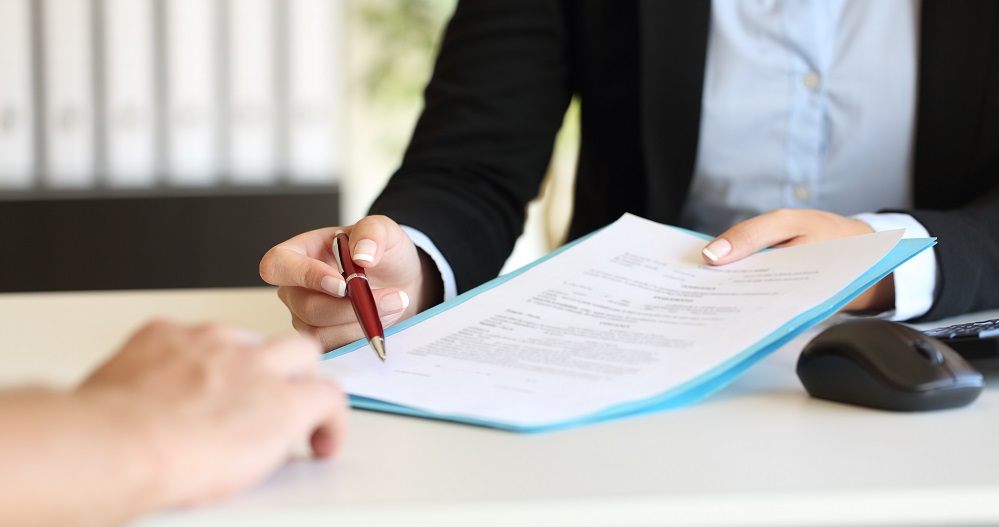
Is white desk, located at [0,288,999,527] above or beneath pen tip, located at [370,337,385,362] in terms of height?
above

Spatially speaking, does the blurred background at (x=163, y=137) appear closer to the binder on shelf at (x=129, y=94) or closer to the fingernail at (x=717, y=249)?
the binder on shelf at (x=129, y=94)

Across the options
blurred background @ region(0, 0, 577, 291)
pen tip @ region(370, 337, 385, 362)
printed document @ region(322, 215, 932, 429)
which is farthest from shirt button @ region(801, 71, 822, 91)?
blurred background @ region(0, 0, 577, 291)

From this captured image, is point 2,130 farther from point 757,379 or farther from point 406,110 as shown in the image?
point 757,379

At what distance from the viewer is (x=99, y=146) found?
103 inches

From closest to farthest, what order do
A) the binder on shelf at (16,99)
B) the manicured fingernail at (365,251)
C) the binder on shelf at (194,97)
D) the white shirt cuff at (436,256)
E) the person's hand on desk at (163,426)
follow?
the person's hand on desk at (163,426) → the manicured fingernail at (365,251) → the white shirt cuff at (436,256) → the binder on shelf at (16,99) → the binder on shelf at (194,97)

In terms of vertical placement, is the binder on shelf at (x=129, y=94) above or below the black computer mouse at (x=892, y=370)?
below

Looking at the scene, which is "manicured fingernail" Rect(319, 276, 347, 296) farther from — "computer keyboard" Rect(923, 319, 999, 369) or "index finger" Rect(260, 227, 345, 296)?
"computer keyboard" Rect(923, 319, 999, 369)

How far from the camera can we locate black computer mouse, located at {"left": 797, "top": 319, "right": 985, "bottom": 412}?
1.62 ft

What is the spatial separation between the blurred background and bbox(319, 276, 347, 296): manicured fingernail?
2072mm

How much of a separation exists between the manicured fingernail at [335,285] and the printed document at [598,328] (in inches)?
1.7

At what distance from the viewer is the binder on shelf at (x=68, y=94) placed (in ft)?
8.29

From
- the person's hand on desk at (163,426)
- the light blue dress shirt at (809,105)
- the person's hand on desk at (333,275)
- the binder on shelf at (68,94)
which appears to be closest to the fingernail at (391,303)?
the person's hand on desk at (333,275)

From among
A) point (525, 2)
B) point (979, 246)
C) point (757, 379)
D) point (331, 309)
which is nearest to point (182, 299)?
point (331, 309)

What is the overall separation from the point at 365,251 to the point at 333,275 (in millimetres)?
34
